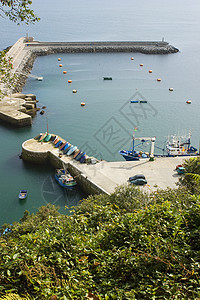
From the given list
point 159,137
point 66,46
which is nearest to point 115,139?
point 159,137

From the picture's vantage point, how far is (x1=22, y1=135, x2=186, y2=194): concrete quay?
23.7 metres

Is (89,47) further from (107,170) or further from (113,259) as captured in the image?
(113,259)

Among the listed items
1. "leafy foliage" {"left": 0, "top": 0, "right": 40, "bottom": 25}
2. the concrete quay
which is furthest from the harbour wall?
"leafy foliage" {"left": 0, "top": 0, "right": 40, "bottom": 25}

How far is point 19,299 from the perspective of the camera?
5945 mm

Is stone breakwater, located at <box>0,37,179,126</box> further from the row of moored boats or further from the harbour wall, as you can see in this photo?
the harbour wall

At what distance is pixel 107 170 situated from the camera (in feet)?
84.5

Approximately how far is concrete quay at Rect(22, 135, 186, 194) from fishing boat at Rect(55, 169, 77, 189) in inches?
21.4

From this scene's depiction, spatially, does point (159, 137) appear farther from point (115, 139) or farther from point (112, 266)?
point (112, 266)

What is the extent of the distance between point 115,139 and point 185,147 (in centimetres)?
688

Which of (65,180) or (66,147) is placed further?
(66,147)

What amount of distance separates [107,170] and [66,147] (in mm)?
5474

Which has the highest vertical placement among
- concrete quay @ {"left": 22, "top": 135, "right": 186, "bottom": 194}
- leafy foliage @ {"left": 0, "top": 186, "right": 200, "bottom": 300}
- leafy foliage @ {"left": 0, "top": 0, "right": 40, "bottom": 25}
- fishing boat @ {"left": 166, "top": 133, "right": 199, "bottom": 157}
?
leafy foliage @ {"left": 0, "top": 0, "right": 40, "bottom": 25}

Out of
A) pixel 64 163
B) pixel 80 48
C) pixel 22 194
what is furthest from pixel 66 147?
pixel 80 48

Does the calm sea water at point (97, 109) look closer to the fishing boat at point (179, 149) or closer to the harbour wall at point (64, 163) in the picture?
the harbour wall at point (64, 163)
